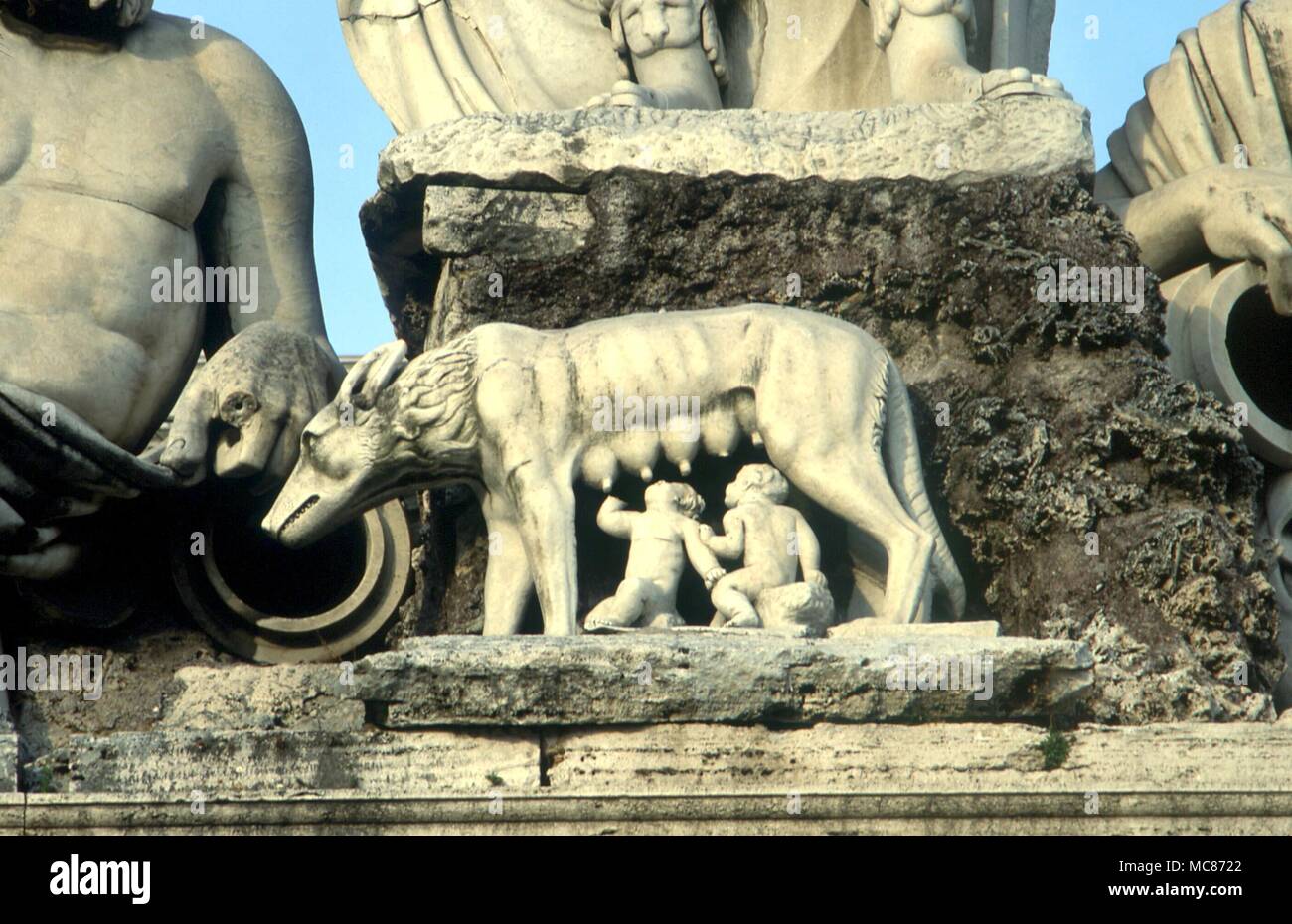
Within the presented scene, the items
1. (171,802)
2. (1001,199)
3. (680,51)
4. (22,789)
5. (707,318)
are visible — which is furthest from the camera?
(680,51)

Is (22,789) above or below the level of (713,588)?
below

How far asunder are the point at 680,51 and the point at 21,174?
6.87 ft

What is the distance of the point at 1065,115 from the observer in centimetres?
782

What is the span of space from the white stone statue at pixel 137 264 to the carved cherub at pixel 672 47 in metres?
1.10

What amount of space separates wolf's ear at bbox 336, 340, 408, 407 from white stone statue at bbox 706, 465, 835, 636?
94 cm

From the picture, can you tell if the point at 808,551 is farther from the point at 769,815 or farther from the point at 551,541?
the point at 769,815

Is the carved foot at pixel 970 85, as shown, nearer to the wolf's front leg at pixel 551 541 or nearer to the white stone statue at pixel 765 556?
the white stone statue at pixel 765 556

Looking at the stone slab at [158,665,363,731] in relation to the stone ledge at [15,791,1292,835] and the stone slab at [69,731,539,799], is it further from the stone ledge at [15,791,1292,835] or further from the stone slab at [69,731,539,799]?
the stone ledge at [15,791,1292,835]

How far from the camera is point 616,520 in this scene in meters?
6.91

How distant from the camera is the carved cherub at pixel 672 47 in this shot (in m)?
8.45

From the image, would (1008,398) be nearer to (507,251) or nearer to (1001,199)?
(1001,199)

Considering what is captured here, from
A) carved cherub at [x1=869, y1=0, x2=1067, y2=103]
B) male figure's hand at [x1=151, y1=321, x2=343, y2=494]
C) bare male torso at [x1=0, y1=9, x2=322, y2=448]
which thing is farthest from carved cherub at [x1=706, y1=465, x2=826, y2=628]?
bare male torso at [x1=0, y1=9, x2=322, y2=448]

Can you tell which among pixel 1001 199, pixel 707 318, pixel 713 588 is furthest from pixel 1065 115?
pixel 713 588

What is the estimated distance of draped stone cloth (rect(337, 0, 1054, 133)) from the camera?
8625 millimetres
